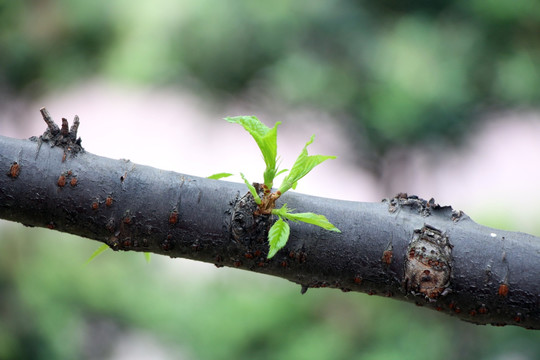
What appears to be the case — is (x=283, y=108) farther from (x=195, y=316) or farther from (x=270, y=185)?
(x=270, y=185)

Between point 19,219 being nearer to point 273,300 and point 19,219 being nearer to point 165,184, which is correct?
point 165,184

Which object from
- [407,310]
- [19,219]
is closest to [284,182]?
[19,219]

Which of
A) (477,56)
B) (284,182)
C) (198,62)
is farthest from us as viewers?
(198,62)

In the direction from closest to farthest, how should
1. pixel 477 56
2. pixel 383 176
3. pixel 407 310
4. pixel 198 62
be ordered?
pixel 407 310
pixel 477 56
pixel 198 62
pixel 383 176

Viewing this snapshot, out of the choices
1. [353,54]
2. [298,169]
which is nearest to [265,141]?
[298,169]

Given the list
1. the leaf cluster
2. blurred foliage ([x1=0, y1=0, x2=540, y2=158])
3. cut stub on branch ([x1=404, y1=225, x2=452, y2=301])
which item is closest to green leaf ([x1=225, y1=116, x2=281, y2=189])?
the leaf cluster

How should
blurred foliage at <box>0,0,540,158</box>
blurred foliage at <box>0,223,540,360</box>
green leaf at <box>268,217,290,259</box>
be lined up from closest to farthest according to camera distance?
green leaf at <box>268,217,290,259</box>
blurred foliage at <box>0,223,540,360</box>
blurred foliage at <box>0,0,540,158</box>

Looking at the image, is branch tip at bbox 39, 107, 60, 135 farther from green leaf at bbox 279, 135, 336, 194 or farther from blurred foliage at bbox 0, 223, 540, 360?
blurred foliage at bbox 0, 223, 540, 360
